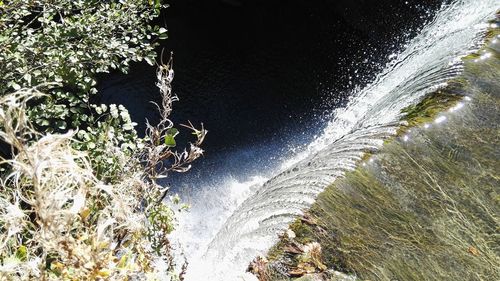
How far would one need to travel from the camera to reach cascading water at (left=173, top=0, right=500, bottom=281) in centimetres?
377

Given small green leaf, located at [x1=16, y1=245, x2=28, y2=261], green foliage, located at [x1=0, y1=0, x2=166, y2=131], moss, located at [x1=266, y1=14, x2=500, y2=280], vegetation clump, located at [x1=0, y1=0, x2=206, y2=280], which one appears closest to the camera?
vegetation clump, located at [x1=0, y1=0, x2=206, y2=280]

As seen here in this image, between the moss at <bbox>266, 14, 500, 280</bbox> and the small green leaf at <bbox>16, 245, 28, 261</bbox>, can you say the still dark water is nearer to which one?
the moss at <bbox>266, 14, 500, 280</bbox>

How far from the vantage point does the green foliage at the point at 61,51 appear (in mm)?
3037

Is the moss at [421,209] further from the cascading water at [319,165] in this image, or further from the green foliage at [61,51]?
the green foliage at [61,51]

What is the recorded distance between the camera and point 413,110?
453 centimetres

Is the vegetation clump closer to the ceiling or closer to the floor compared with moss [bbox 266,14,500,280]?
closer to the ceiling

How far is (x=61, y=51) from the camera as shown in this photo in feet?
10.6

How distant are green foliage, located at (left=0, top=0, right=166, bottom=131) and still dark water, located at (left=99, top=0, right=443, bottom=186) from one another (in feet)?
8.99

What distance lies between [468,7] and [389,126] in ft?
13.9

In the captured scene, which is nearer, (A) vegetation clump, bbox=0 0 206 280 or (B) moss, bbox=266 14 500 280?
(A) vegetation clump, bbox=0 0 206 280

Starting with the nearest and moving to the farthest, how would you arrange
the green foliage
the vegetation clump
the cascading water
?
1. the vegetation clump
2. the green foliage
3. the cascading water

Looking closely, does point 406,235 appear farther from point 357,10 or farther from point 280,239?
point 357,10

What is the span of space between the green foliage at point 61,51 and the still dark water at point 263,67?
108 inches

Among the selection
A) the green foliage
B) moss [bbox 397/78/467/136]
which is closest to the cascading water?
moss [bbox 397/78/467/136]
